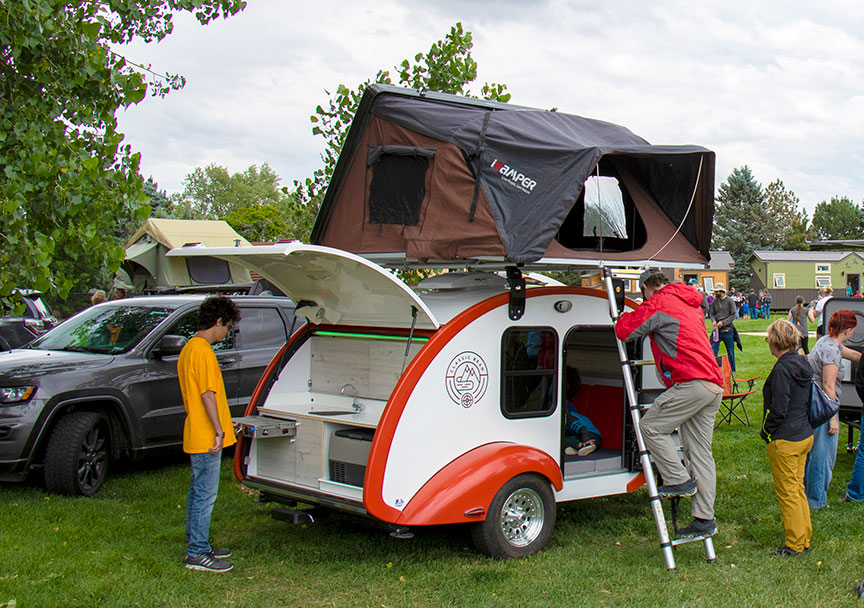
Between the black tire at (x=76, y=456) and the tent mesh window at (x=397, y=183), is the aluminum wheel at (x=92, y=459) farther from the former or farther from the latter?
the tent mesh window at (x=397, y=183)

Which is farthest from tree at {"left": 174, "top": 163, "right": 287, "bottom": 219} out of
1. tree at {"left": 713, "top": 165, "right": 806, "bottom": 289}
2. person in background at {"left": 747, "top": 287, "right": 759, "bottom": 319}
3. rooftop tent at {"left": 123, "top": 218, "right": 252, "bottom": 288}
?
rooftop tent at {"left": 123, "top": 218, "right": 252, "bottom": 288}

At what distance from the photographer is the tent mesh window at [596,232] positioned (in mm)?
6738

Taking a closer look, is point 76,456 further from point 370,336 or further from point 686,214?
point 686,214

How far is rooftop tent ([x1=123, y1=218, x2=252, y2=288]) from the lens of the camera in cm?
1474

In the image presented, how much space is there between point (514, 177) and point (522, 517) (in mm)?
2516

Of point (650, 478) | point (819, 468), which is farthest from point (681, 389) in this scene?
point (819, 468)

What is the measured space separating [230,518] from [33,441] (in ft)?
6.42

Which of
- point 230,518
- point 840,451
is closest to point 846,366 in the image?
point 840,451

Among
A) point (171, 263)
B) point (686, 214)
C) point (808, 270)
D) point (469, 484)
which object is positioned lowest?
point (469, 484)

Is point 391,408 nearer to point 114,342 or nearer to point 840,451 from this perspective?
point 114,342

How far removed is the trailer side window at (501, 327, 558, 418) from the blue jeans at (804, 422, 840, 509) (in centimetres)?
256

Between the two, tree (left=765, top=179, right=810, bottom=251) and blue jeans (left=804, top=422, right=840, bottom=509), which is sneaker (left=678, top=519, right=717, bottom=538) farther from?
tree (left=765, top=179, right=810, bottom=251)

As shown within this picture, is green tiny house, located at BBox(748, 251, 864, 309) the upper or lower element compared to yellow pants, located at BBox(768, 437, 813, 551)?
upper

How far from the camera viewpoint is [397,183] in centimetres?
710
